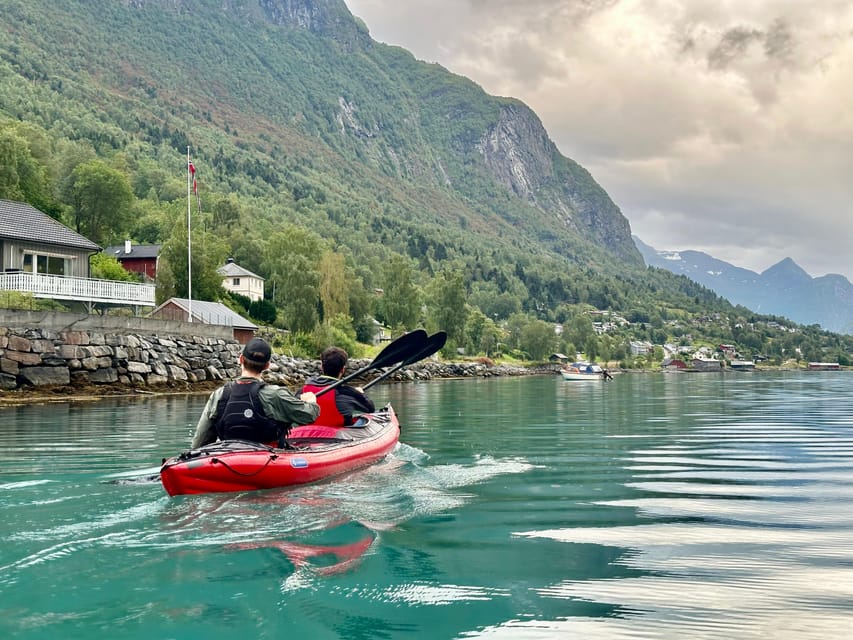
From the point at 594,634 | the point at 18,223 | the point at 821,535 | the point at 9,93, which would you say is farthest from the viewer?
the point at 9,93

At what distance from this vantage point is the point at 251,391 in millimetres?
10461

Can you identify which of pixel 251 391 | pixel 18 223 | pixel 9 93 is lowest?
pixel 251 391

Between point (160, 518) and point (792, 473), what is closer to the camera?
point (160, 518)

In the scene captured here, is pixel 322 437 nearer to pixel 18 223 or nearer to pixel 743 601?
pixel 743 601

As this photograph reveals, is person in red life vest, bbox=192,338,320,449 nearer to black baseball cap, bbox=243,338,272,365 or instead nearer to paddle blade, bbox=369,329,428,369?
black baseball cap, bbox=243,338,272,365

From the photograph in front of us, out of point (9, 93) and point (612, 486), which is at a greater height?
point (9, 93)

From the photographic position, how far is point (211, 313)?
6162cm

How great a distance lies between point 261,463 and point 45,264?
39765 millimetres

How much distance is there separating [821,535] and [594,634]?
414cm

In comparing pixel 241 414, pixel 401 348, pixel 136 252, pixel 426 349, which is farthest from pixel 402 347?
pixel 136 252

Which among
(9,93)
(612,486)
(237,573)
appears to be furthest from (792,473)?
(9,93)

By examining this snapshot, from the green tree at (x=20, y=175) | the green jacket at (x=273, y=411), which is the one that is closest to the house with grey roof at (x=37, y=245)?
the green tree at (x=20, y=175)

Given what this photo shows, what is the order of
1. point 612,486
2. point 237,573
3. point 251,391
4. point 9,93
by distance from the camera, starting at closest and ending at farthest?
point 237,573 → point 251,391 → point 612,486 → point 9,93

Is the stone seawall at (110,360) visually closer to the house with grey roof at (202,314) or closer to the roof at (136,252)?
the house with grey roof at (202,314)
